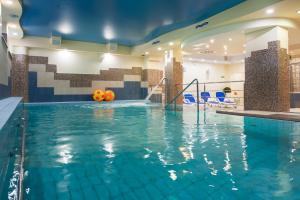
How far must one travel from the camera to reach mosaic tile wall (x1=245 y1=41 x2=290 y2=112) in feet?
20.9

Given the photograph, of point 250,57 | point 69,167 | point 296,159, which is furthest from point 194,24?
point 69,167

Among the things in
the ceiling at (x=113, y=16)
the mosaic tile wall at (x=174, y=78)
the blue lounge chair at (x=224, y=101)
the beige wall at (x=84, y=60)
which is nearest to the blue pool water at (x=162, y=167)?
the ceiling at (x=113, y=16)

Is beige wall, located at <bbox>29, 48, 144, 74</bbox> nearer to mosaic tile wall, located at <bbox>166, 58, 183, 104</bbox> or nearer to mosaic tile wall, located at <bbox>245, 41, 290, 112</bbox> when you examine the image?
mosaic tile wall, located at <bbox>166, 58, 183, 104</bbox>

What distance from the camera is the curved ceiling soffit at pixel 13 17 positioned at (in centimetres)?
620

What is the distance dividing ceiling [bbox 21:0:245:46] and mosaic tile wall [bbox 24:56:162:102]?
76.5 inches

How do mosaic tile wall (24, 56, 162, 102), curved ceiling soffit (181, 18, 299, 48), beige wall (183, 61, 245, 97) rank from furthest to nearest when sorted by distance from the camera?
beige wall (183, 61, 245, 97), mosaic tile wall (24, 56, 162, 102), curved ceiling soffit (181, 18, 299, 48)

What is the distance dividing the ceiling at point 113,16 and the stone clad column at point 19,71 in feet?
3.63

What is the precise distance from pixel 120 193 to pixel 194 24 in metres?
7.72

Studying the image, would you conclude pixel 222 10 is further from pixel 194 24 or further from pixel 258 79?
pixel 258 79

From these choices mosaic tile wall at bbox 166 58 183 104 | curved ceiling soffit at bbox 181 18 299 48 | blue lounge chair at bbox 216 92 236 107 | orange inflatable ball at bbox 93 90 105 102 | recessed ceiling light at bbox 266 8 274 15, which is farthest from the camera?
orange inflatable ball at bbox 93 90 105 102

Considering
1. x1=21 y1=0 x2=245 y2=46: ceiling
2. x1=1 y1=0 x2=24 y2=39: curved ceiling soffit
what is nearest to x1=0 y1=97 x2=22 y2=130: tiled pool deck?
x1=1 y1=0 x2=24 y2=39: curved ceiling soffit

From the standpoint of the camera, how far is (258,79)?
6.79 metres

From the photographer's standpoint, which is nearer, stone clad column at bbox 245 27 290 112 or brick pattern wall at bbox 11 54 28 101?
stone clad column at bbox 245 27 290 112

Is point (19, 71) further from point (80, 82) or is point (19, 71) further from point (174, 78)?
point (174, 78)
